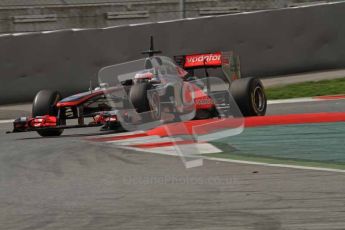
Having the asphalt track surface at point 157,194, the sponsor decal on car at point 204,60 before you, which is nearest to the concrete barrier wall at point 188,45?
the sponsor decal on car at point 204,60

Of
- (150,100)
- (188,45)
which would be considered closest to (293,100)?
(188,45)

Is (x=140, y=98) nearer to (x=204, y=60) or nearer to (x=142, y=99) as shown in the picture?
(x=142, y=99)

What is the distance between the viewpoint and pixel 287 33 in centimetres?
1628

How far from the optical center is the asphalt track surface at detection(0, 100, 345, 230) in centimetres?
461

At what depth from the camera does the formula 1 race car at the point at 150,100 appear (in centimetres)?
955

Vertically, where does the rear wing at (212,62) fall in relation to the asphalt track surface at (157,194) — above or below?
above

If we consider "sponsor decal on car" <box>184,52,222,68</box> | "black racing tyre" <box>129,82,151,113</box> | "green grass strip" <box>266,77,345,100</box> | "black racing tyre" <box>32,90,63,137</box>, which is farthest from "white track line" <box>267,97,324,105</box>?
"black racing tyre" <box>32,90,63,137</box>

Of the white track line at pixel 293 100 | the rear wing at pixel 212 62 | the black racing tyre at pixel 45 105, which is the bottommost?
the white track line at pixel 293 100

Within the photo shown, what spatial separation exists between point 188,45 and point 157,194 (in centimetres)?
1091

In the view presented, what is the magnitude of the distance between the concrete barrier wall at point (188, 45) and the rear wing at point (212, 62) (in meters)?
5.43

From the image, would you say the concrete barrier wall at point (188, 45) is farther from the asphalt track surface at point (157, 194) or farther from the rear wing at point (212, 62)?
the asphalt track surface at point (157, 194)

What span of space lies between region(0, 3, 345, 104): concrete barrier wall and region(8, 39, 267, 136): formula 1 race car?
5372 mm

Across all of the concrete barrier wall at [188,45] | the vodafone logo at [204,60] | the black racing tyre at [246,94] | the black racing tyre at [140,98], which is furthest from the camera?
the concrete barrier wall at [188,45]

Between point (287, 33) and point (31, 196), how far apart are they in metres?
11.6
